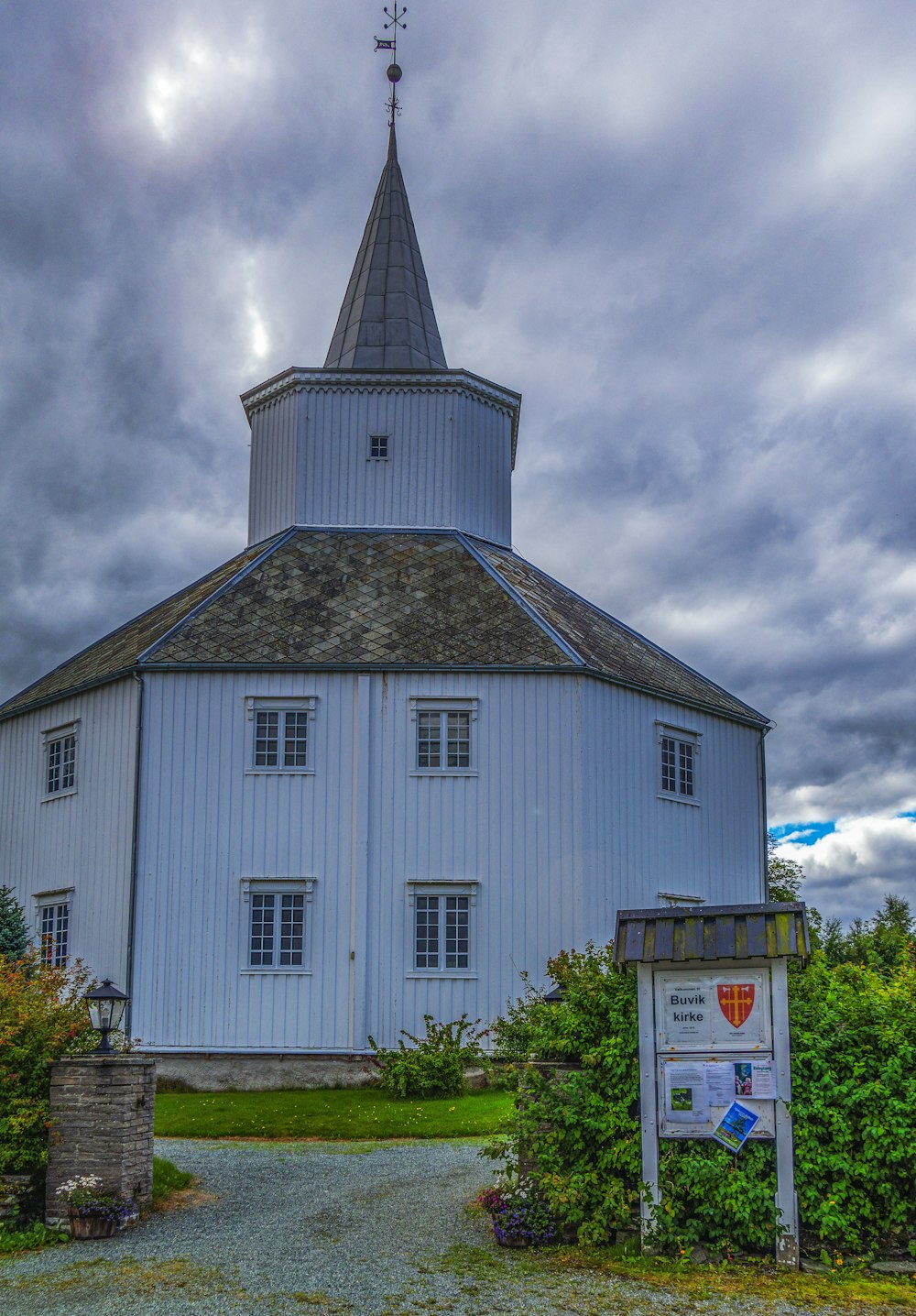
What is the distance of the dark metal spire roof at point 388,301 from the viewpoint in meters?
29.9

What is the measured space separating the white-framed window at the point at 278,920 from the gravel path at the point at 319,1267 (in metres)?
8.58

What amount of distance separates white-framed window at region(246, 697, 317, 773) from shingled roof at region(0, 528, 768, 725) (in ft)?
2.48

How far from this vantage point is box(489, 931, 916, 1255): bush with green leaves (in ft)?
31.2

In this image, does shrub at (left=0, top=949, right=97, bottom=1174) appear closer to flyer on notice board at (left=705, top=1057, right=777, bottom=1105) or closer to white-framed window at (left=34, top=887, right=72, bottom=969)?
flyer on notice board at (left=705, top=1057, right=777, bottom=1105)

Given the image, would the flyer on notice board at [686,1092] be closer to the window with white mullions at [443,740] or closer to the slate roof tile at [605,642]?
the window with white mullions at [443,740]

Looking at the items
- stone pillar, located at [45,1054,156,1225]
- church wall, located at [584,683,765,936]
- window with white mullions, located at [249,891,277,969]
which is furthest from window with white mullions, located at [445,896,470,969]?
stone pillar, located at [45,1054,156,1225]

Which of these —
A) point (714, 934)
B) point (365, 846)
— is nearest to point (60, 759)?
point (365, 846)

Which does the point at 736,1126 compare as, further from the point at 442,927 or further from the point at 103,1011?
the point at 442,927

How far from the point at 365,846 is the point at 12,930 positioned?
6.44 metres

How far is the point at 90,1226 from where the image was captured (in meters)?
10.9

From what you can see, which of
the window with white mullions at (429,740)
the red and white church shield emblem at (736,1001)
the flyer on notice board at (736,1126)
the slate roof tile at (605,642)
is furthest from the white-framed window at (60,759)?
the flyer on notice board at (736,1126)

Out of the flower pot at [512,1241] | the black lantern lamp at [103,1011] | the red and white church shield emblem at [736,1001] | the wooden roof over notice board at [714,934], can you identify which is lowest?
the flower pot at [512,1241]

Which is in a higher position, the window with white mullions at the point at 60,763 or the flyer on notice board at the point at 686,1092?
the window with white mullions at the point at 60,763

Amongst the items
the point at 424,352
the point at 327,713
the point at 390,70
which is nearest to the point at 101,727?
the point at 327,713
